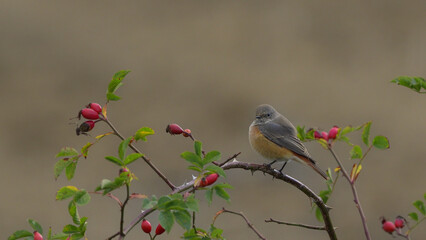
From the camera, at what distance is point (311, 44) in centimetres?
911

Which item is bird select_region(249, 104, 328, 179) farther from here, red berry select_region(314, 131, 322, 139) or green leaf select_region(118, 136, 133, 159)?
green leaf select_region(118, 136, 133, 159)

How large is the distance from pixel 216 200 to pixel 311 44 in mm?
2871

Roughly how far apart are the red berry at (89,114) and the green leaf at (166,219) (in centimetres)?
37

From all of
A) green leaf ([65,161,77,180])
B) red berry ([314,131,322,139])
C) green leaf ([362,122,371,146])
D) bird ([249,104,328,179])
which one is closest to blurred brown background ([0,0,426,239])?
bird ([249,104,328,179])

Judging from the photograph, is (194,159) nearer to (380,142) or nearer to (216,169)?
(216,169)

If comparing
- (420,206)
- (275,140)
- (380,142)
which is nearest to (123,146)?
(380,142)

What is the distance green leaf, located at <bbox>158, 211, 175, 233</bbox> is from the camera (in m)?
1.38

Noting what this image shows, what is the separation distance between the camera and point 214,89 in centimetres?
854

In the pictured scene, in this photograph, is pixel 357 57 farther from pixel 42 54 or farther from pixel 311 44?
pixel 42 54

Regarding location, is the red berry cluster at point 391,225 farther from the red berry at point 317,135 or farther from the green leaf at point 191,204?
the green leaf at point 191,204

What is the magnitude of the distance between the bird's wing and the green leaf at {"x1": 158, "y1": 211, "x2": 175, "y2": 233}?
1.91 meters

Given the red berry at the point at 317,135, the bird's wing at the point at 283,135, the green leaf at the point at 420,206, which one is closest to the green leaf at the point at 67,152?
the red berry at the point at 317,135

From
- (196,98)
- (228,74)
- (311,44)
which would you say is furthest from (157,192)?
(311,44)

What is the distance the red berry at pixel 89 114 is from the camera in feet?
5.31
